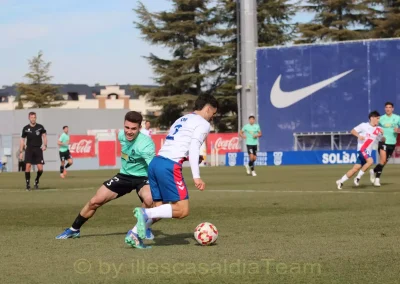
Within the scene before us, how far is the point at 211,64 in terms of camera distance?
73500mm

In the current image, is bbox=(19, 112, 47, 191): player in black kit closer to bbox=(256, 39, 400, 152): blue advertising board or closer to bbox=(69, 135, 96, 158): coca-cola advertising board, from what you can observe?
bbox=(256, 39, 400, 152): blue advertising board

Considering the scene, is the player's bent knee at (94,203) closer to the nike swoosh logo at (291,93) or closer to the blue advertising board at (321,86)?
the blue advertising board at (321,86)

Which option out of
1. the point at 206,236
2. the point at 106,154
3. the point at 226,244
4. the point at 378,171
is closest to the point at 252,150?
the point at 378,171

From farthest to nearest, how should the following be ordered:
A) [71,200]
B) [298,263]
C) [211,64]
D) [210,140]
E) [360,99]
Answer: [211,64] < [210,140] < [360,99] < [71,200] < [298,263]

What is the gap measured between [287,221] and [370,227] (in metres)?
1.66

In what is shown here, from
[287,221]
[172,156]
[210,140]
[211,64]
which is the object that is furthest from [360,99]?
[172,156]

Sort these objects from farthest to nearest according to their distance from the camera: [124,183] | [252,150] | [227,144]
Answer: [227,144] < [252,150] < [124,183]

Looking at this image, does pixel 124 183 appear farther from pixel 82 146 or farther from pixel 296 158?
pixel 82 146

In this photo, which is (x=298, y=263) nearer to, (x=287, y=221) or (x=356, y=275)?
(x=356, y=275)

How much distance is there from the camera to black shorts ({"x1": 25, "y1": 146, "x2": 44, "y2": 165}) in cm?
2467

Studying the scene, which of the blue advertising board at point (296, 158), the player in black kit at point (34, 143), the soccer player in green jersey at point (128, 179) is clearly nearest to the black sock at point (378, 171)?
the player in black kit at point (34, 143)

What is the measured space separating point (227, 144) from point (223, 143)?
37 centimetres

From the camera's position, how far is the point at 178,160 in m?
10.6

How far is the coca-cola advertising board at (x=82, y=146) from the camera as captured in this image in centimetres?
5244
